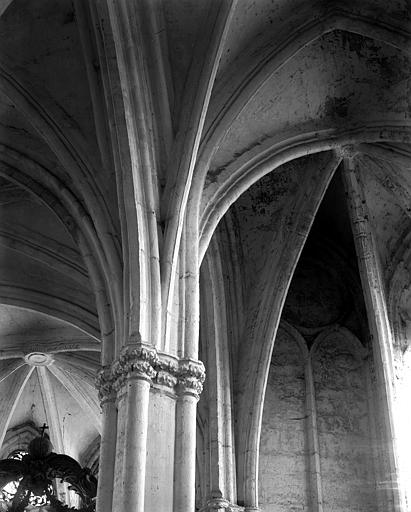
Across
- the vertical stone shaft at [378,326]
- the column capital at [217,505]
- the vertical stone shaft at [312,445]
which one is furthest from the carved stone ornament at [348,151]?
the column capital at [217,505]

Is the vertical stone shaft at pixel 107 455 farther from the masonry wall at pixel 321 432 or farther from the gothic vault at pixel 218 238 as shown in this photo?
the masonry wall at pixel 321 432

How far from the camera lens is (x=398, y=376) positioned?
15.6m

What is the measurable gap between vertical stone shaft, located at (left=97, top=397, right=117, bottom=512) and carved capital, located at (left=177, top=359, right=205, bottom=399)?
0.76 m

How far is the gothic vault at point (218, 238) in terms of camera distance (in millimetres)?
10273

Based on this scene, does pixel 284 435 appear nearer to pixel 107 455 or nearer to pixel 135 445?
pixel 107 455

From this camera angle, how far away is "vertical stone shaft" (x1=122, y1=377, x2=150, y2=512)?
8.91m

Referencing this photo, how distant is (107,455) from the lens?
9984 millimetres

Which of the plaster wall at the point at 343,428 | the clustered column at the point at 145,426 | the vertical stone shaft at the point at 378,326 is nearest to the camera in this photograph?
the clustered column at the point at 145,426

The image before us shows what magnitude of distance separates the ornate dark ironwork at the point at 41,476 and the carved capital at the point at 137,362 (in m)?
4.84

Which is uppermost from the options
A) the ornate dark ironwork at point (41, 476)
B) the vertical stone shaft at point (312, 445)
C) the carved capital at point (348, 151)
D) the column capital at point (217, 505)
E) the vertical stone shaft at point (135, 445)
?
the carved capital at point (348, 151)

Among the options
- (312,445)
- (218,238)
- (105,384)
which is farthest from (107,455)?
(312,445)

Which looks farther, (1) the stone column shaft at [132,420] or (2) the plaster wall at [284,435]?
(2) the plaster wall at [284,435]

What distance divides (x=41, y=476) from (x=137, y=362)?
524cm

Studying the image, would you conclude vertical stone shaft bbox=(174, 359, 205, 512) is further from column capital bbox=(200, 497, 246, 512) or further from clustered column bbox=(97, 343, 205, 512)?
column capital bbox=(200, 497, 246, 512)
